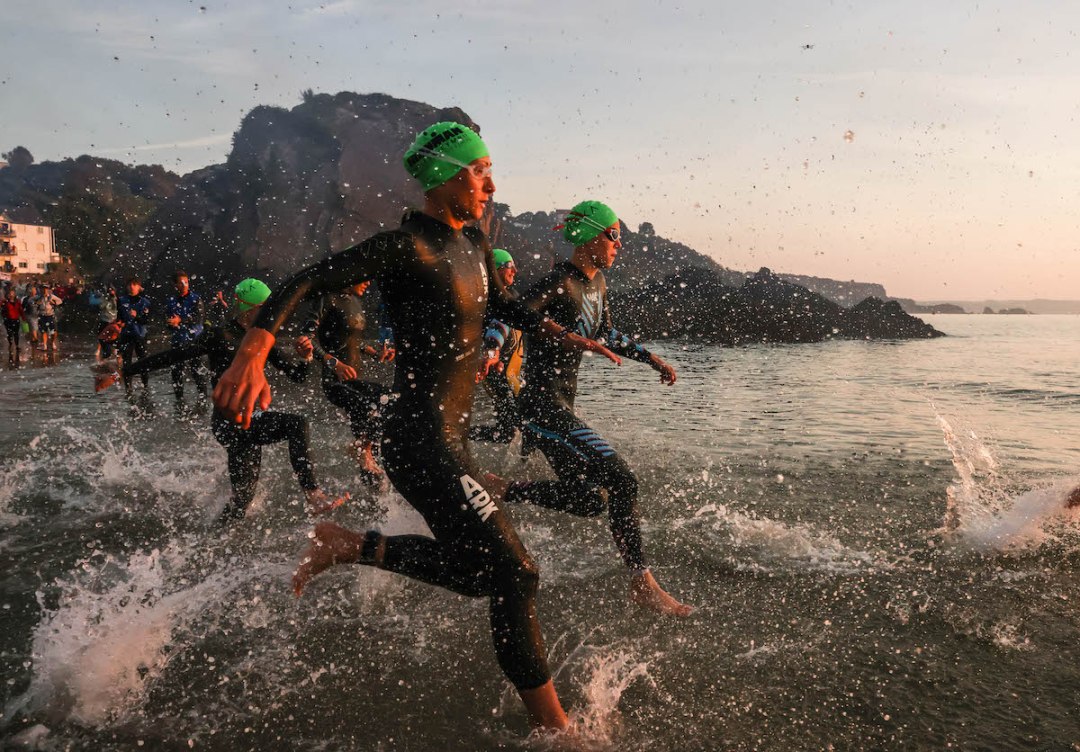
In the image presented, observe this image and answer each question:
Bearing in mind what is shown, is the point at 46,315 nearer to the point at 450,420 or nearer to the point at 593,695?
the point at 450,420

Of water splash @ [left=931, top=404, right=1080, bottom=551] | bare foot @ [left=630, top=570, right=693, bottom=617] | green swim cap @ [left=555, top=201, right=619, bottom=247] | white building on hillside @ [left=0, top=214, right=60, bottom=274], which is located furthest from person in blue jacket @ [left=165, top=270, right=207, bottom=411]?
white building on hillside @ [left=0, top=214, right=60, bottom=274]

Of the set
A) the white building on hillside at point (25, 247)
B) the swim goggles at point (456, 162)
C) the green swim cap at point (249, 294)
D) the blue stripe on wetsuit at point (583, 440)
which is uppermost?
the white building on hillside at point (25, 247)

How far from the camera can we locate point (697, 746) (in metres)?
2.64

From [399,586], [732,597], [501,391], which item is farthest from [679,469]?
[399,586]

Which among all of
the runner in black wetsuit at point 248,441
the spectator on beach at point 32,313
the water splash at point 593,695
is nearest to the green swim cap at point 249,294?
the runner in black wetsuit at point 248,441

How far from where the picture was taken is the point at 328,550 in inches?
114

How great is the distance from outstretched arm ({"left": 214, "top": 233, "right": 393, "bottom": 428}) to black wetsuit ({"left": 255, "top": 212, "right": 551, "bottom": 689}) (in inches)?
1.0

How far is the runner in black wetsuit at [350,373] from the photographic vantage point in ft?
20.9

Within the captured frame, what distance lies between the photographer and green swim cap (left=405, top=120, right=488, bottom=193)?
107 inches

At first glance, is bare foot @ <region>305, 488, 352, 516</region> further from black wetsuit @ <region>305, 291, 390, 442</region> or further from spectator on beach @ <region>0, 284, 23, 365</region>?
spectator on beach @ <region>0, 284, 23, 365</region>

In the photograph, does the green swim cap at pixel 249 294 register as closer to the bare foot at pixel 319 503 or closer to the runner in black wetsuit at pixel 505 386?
the bare foot at pixel 319 503

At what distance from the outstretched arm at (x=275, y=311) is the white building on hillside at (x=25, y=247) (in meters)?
107

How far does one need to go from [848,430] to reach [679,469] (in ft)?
14.6

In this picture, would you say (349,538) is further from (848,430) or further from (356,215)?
(356,215)
